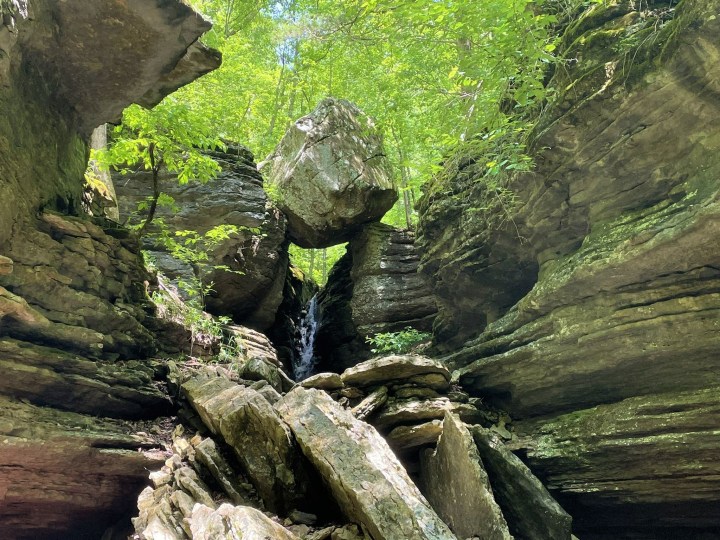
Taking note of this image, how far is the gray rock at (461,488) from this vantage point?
6161 mm

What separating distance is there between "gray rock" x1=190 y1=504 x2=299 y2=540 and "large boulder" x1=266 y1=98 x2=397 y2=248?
44.5 ft

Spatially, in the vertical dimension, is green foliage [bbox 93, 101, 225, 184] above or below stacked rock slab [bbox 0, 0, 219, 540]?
above

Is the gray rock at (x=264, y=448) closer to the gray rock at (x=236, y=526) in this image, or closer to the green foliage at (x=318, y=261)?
the gray rock at (x=236, y=526)

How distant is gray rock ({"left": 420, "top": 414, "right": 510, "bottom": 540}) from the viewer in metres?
6.16

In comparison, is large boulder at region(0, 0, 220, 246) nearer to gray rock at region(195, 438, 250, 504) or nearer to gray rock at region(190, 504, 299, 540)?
gray rock at region(195, 438, 250, 504)

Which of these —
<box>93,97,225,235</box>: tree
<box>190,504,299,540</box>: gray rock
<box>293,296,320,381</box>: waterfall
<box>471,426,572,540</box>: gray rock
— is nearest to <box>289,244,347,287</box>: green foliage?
<box>293,296,320,381</box>: waterfall

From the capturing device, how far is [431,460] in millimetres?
7586

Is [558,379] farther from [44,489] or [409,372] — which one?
[44,489]

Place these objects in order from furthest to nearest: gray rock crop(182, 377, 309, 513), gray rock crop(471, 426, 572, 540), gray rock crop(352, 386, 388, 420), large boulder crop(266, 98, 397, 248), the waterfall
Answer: the waterfall → large boulder crop(266, 98, 397, 248) → gray rock crop(352, 386, 388, 420) → gray rock crop(471, 426, 572, 540) → gray rock crop(182, 377, 309, 513)

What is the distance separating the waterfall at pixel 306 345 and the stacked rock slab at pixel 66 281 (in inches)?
392

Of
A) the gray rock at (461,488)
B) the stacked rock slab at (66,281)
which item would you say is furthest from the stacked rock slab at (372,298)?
A: the stacked rock slab at (66,281)

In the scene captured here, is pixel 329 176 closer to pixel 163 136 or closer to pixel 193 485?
pixel 163 136

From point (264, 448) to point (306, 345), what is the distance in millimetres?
13765

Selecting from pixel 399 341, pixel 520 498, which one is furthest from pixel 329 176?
pixel 520 498
